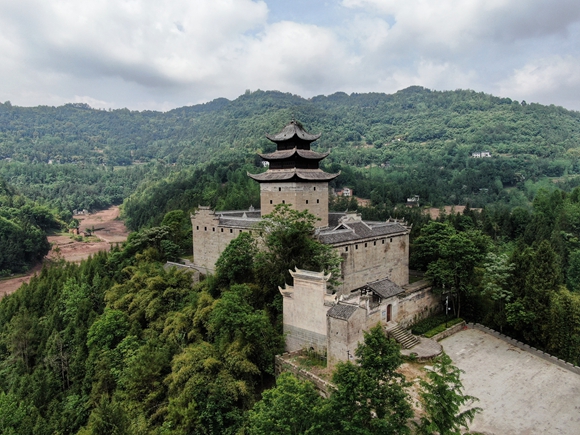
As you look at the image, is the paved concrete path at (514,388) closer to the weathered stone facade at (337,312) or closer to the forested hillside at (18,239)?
the weathered stone facade at (337,312)

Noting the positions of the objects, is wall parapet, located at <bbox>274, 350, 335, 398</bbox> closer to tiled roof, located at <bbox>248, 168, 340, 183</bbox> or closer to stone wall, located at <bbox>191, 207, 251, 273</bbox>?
stone wall, located at <bbox>191, 207, 251, 273</bbox>

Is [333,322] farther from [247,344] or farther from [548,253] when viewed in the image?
[548,253]

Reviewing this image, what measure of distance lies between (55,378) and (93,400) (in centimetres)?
518

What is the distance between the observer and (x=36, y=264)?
7138 centimetres

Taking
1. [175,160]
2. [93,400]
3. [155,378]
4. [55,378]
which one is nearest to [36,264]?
[55,378]

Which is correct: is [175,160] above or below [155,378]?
above

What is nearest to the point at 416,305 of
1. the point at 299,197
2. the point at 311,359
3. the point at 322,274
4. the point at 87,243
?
the point at 322,274

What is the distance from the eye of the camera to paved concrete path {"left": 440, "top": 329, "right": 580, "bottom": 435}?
1655 centimetres

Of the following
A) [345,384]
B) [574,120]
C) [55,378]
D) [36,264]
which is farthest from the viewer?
[574,120]

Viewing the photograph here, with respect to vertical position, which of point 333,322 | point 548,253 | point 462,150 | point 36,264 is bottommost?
point 36,264

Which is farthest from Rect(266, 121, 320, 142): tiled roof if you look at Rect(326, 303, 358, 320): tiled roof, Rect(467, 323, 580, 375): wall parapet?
Rect(467, 323, 580, 375): wall parapet

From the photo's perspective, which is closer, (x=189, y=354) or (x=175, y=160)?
(x=189, y=354)

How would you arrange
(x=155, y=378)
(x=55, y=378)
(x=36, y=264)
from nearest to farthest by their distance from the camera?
(x=155, y=378) < (x=55, y=378) < (x=36, y=264)

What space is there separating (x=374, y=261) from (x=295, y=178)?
25.8 feet
